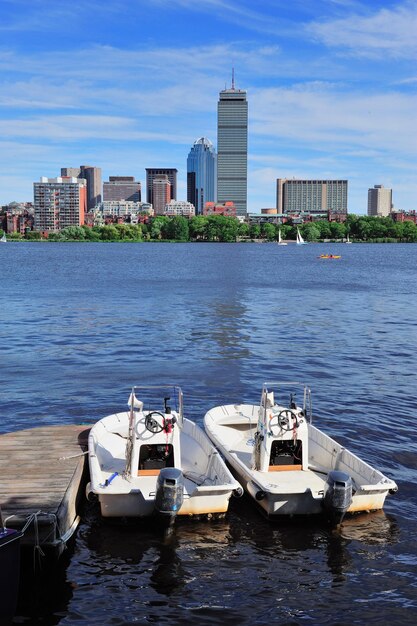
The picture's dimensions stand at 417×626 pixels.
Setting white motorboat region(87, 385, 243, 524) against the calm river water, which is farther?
white motorboat region(87, 385, 243, 524)

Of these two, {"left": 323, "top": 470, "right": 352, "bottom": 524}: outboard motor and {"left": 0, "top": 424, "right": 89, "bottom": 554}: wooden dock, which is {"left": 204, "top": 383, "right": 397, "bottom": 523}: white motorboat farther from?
{"left": 0, "top": 424, "right": 89, "bottom": 554}: wooden dock

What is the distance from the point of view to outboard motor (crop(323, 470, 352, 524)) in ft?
51.2

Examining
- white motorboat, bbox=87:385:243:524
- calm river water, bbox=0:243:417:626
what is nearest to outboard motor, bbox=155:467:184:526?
white motorboat, bbox=87:385:243:524

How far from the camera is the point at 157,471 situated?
17.3 metres

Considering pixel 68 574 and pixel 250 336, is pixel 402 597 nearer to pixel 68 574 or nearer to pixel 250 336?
pixel 68 574

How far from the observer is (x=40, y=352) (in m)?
38.1

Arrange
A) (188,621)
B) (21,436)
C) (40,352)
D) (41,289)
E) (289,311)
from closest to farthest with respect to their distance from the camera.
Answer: (188,621)
(21,436)
(40,352)
(289,311)
(41,289)

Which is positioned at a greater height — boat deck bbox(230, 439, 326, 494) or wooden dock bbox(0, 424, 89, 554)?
wooden dock bbox(0, 424, 89, 554)

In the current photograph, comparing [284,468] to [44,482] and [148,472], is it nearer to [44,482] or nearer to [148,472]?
[148,472]

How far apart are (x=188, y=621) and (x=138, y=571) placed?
197cm

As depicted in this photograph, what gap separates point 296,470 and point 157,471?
3446mm

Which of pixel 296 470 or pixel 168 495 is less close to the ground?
pixel 168 495

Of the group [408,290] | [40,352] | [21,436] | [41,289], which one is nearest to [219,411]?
[21,436]

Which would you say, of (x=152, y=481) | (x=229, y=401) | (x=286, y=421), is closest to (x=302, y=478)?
(x=286, y=421)
